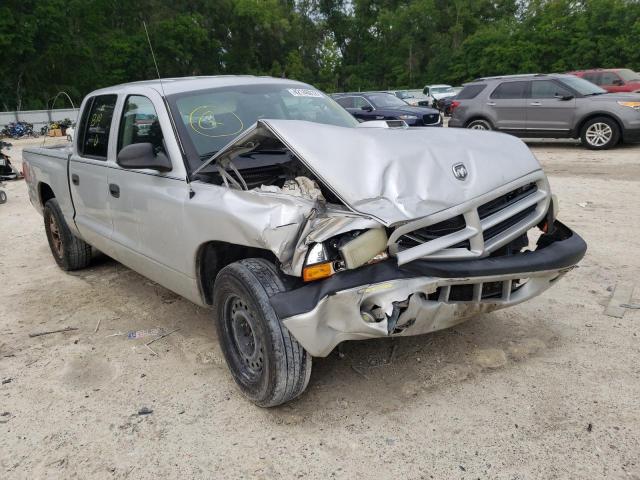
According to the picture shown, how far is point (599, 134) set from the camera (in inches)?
475

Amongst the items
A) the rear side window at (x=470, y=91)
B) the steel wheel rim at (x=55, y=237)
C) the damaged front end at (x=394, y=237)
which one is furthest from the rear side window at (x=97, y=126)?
the rear side window at (x=470, y=91)

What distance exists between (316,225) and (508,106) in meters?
11.8

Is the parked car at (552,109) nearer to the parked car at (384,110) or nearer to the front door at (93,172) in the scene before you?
the parked car at (384,110)

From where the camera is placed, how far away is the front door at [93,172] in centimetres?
437

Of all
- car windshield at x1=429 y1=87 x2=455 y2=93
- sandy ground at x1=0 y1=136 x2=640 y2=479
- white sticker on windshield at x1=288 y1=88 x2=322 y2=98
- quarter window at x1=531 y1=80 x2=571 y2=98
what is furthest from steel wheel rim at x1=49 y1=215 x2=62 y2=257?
car windshield at x1=429 y1=87 x2=455 y2=93

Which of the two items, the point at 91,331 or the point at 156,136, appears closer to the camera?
the point at 156,136

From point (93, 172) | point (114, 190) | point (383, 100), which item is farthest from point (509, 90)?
point (114, 190)

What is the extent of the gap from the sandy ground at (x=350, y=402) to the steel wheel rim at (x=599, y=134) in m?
8.57

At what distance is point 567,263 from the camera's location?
9.78ft

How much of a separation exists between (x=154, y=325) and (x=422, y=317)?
239 centimetres

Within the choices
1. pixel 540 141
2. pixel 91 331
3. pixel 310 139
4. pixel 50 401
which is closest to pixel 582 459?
pixel 310 139

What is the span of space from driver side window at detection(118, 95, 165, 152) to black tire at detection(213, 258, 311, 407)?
4.12ft

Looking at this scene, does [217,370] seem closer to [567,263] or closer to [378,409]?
[378,409]

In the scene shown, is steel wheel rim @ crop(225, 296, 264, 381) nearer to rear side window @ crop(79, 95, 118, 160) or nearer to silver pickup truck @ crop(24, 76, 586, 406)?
silver pickup truck @ crop(24, 76, 586, 406)
